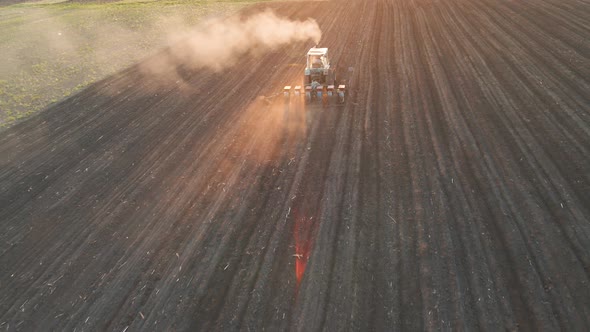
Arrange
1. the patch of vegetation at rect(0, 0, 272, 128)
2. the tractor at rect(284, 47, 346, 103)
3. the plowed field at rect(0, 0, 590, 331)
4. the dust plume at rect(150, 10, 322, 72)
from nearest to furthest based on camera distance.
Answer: the plowed field at rect(0, 0, 590, 331)
the tractor at rect(284, 47, 346, 103)
the patch of vegetation at rect(0, 0, 272, 128)
the dust plume at rect(150, 10, 322, 72)

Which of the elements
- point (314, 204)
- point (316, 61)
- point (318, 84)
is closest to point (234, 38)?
point (316, 61)

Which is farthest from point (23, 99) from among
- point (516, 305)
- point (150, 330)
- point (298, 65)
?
point (516, 305)

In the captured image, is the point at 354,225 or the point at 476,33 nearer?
the point at 354,225

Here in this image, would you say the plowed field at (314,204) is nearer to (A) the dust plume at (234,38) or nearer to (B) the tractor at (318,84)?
(B) the tractor at (318,84)

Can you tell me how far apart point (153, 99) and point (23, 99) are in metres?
7.44

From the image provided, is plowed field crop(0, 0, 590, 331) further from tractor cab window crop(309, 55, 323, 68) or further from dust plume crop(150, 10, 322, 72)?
dust plume crop(150, 10, 322, 72)

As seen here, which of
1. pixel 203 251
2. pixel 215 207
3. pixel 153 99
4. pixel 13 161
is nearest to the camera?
pixel 203 251

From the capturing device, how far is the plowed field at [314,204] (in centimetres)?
857

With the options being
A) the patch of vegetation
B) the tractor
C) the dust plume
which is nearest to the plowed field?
the tractor

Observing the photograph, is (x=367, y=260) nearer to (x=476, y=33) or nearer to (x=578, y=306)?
(x=578, y=306)

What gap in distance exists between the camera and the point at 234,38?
3050 centimetres

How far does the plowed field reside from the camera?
28.1 feet

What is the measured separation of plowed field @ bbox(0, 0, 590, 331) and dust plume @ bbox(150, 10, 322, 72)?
5662 millimetres

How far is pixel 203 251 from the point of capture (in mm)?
10305
